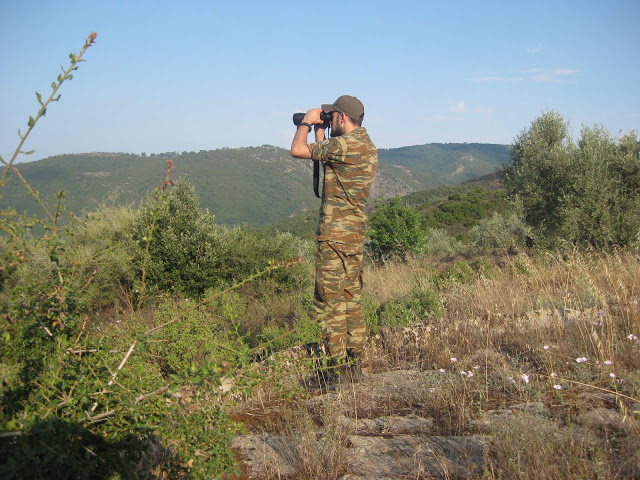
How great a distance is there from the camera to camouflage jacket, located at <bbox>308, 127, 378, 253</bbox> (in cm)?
379

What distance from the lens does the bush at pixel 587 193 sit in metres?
10.5

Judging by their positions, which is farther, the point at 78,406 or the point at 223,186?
the point at 223,186

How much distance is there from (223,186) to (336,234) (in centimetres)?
7251

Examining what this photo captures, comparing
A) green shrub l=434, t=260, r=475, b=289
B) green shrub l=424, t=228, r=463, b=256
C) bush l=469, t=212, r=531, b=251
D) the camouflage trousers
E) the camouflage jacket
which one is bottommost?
green shrub l=424, t=228, r=463, b=256

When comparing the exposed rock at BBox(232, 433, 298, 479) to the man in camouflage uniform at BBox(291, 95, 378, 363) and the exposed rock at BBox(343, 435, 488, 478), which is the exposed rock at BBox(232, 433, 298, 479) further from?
the man in camouflage uniform at BBox(291, 95, 378, 363)

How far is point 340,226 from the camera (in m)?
3.82

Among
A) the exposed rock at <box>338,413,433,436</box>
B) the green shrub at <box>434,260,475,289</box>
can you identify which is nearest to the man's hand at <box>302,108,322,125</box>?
the exposed rock at <box>338,413,433,436</box>

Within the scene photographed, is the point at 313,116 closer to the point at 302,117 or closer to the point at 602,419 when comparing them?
the point at 302,117

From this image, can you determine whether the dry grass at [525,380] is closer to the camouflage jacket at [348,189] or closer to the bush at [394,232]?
the camouflage jacket at [348,189]

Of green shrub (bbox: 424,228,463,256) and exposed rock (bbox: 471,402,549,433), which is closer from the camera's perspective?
exposed rock (bbox: 471,402,549,433)

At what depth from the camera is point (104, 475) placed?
5.36 feet

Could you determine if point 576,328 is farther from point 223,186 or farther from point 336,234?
point 223,186

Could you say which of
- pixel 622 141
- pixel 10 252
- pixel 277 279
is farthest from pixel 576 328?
pixel 622 141

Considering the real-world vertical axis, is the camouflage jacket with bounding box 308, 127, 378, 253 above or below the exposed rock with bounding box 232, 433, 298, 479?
above
